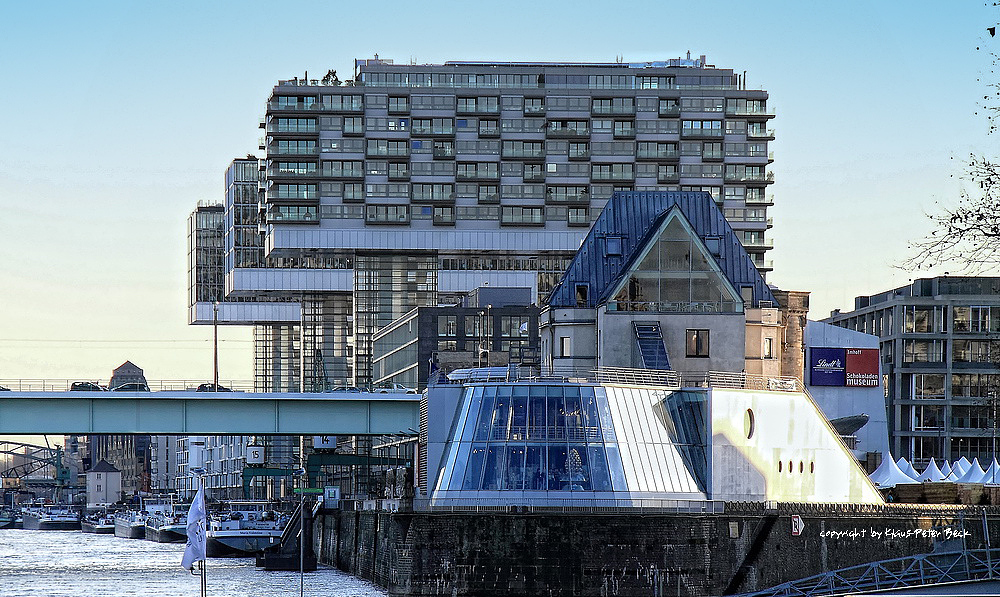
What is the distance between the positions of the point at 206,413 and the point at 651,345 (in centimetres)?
2589

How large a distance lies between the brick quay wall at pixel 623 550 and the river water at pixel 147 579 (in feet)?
27.8

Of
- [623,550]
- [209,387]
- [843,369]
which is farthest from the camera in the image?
[843,369]

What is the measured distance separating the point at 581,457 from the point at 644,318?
77.0 ft

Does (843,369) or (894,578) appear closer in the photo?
(894,578)

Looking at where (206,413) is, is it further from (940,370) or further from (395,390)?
(940,370)

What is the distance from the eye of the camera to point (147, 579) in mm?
110062

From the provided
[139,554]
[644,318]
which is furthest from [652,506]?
[139,554]

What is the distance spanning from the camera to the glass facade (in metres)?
82.1

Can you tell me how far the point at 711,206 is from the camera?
114438 millimetres

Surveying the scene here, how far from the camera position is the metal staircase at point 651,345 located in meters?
101

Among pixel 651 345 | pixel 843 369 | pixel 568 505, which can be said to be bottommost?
pixel 568 505

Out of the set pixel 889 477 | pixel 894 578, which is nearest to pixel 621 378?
pixel 889 477

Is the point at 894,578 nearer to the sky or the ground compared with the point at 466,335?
nearer to the ground

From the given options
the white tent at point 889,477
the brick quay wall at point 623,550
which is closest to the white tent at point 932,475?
the white tent at point 889,477
